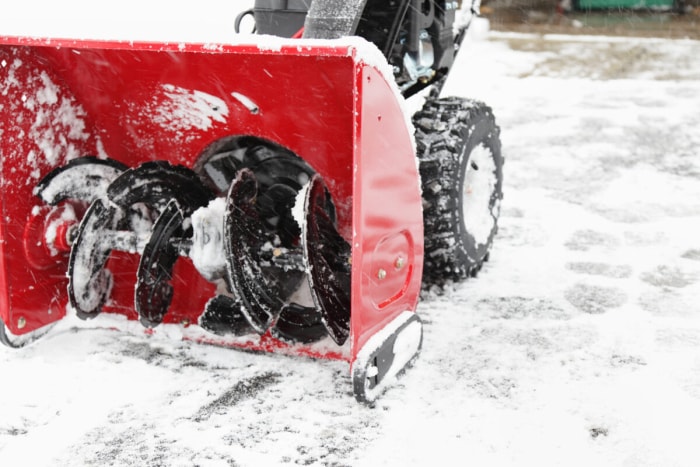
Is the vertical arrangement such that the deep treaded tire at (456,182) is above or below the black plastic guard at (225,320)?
above

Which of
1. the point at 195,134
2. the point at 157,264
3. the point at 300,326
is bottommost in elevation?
the point at 300,326

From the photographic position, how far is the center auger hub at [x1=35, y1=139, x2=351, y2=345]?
2.45 metres

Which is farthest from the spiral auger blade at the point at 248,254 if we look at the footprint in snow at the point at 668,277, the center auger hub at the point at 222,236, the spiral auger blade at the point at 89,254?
the footprint in snow at the point at 668,277

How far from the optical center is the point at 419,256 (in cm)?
257

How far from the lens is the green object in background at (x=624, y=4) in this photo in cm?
1186

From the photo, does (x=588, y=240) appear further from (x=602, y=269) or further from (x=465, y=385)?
(x=465, y=385)

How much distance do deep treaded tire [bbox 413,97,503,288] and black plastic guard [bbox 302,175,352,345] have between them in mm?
546

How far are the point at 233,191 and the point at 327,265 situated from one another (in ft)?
1.21

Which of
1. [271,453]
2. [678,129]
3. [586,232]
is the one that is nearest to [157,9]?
[678,129]

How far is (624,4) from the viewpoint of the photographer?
12.1m

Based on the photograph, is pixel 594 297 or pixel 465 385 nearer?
pixel 465 385

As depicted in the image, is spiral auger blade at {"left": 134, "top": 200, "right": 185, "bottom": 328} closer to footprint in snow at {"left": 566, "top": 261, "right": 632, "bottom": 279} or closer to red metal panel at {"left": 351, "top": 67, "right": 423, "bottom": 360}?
red metal panel at {"left": 351, "top": 67, "right": 423, "bottom": 360}

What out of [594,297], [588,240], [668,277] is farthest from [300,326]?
[588,240]

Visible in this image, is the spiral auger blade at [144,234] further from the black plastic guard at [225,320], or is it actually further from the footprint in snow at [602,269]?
the footprint in snow at [602,269]
